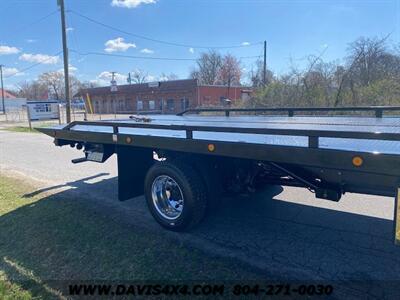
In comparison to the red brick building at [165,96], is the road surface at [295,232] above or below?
below

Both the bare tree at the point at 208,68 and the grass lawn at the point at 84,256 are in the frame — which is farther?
the bare tree at the point at 208,68

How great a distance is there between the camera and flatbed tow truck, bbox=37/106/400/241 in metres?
2.43

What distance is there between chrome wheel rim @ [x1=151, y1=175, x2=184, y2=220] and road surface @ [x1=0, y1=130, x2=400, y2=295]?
23 cm

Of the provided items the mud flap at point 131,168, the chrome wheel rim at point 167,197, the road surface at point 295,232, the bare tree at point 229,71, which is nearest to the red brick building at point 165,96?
the bare tree at point 229,71

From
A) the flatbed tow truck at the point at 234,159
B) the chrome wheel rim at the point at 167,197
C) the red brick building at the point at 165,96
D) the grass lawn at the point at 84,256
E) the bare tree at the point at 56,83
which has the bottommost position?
the grass lawn at the point at 84,256

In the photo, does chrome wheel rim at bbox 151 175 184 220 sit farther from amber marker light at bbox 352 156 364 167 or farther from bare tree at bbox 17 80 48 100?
bare tree at bbox 17 80 48 100

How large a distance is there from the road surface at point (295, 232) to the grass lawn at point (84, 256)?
0.23 metres

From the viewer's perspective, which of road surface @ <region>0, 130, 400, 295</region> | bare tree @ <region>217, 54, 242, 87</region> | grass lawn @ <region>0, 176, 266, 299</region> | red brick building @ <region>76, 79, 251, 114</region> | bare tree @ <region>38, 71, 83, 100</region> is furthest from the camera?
bare tree @ <region>38, 71, 83, 100</region>

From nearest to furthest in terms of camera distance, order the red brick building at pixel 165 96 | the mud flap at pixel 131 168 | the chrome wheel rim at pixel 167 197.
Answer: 1. the chrome wheel rim at pixel 167 197
2. the mud flap at pixel 131 168
3. the red brick building at pixel 165 96

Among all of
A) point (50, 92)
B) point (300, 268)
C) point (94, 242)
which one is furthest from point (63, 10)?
point (50, 92)

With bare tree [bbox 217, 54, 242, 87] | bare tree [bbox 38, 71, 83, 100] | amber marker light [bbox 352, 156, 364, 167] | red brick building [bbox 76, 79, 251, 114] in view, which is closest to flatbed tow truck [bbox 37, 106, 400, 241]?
amber marker light [bbox 352, 156, 364, 167]

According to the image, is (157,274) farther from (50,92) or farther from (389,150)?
(50,92)

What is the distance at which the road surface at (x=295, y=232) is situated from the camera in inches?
121

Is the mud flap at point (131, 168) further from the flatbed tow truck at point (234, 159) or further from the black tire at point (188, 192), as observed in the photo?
the black tire at point (188, 192)
